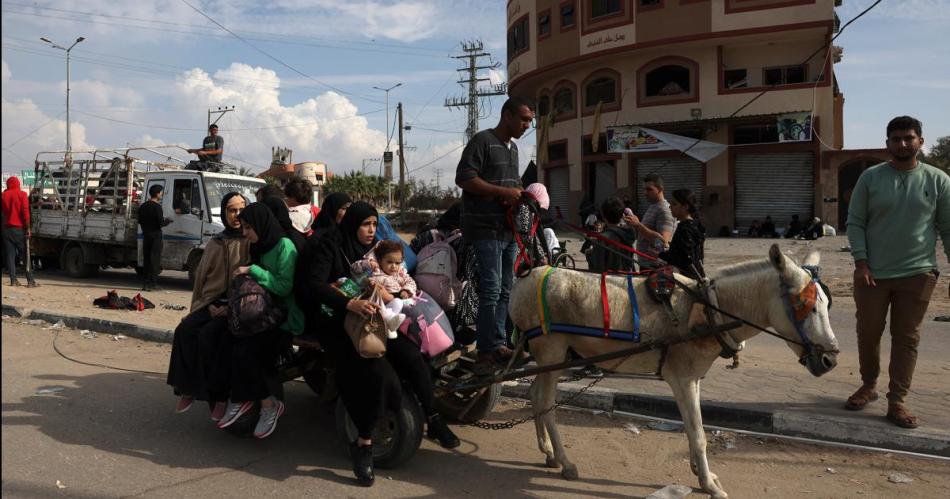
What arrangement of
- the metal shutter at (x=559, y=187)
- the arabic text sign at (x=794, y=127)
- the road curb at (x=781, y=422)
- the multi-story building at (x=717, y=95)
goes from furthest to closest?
the metal shutter at (x=559, y=187)
the multi-story building at (x=717, y=95)
the arabic text sign at (x=794, y=127)
the road curb at (x=781, y=422)

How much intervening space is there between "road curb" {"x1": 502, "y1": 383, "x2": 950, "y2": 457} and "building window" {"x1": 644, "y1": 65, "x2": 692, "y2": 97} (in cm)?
2367

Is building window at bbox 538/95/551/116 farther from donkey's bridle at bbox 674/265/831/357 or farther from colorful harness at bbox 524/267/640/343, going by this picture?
donkey's bridle at bbox 674/265/831/357

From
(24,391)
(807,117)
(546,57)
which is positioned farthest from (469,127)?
(24,391)

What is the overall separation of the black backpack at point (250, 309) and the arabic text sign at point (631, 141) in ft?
75.4

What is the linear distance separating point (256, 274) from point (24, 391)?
9.40 feet

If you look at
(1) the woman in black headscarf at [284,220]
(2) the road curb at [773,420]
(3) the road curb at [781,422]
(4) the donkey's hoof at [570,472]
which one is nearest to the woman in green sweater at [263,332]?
(1) the woman in black headscarf at [284,220]

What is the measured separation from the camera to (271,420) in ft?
14.9

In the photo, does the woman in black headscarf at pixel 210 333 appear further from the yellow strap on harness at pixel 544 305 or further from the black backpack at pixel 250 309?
the yellow strap on harness at pixel 544 305

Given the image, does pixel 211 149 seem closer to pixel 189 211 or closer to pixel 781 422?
pixel 189 211

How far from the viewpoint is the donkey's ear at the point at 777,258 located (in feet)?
11.4

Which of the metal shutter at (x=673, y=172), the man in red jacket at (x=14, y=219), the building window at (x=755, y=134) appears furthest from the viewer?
the metal shutter at (x=673, y=172)

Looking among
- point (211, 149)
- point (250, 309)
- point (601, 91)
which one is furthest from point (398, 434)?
point (601, 91)

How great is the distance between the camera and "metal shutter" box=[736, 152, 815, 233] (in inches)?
1001

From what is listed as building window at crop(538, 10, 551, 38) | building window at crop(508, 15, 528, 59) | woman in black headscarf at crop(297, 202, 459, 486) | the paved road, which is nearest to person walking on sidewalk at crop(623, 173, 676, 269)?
the paved road
